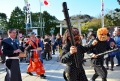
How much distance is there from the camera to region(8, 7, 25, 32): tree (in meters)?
58.0

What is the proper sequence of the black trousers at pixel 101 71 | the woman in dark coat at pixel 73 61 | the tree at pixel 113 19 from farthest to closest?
the tree at pixel 113 19
the black trousers at pixel 101 71
the woman in dark coat at pixel 73 61

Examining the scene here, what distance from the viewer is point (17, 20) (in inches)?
2336

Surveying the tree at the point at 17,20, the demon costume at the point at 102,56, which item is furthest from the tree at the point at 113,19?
the demon costume at the point at 102,56

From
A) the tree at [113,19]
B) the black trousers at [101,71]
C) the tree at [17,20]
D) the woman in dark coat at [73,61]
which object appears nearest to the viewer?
the woman in dark coat at [73,61]

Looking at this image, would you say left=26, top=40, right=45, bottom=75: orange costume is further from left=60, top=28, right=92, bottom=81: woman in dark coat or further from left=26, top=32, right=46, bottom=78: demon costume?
left=60, top=28, right=92, bottom=81: woman in dark coat

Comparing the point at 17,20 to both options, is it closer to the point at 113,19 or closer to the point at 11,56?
the point at 113,19

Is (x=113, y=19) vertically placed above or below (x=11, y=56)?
above

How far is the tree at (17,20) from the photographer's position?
5800 cm

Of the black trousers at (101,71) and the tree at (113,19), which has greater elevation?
the tree at (113,19)

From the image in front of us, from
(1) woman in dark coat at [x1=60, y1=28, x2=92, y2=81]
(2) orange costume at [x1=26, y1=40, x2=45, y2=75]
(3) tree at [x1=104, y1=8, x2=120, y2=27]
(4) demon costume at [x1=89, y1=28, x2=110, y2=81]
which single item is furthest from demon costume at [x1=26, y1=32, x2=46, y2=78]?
(3) tree at [x1=104, y1=8, x2=120, y2=27]

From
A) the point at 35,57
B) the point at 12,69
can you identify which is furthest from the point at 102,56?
the point at 35,57

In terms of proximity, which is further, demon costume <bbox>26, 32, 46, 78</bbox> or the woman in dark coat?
demon costume <bbox>26, 32, 46, 78</bbox>

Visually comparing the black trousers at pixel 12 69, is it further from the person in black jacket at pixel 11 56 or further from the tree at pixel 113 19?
the tree at pixel 113 19

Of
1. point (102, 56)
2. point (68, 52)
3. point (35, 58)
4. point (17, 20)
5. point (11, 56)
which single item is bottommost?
point (35, 58)
